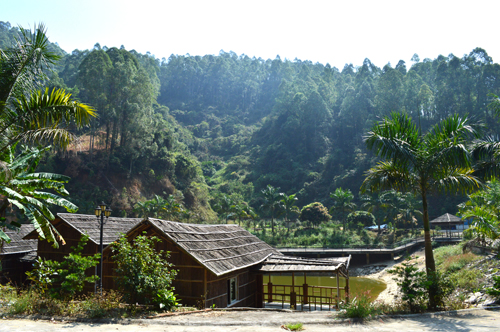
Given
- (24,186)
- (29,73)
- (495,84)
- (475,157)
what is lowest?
(24,186)

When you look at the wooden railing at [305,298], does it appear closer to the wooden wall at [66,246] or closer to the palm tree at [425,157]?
the palm tree at [425,157]

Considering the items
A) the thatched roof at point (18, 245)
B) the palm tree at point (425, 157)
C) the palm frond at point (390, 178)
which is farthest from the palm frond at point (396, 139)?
the thatched roof at point (18, 245)

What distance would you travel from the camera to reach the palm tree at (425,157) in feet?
37.3

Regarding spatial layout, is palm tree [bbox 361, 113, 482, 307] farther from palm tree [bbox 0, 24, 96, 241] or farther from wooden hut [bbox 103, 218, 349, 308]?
palm tree [bbox 0, 24, 96, 241]

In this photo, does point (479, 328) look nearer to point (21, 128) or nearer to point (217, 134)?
point (21, 128)

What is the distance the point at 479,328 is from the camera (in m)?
8.38

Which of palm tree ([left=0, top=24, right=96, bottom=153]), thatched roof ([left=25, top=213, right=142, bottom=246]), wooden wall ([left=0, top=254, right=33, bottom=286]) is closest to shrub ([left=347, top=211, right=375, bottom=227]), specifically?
thatched roof ([left=25, top=213, right=142, bottom=246])

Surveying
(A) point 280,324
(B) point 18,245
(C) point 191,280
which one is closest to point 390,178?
(A) point 280,324

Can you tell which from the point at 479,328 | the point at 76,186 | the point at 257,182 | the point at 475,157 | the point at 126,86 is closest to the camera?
the point at 479,328

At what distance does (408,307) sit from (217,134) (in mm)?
Result: 100015

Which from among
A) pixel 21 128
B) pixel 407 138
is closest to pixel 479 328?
pixel 407 138

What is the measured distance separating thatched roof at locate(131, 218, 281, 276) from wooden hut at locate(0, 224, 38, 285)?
1039 centimetres

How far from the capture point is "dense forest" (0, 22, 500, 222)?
50.6 meters

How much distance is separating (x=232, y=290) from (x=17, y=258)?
13275mm
